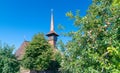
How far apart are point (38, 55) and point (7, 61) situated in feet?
17.4

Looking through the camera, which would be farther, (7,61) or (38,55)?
(38,55)

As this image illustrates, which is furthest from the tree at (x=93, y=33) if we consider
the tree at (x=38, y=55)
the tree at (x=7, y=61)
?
the tree at (x=38, y=55)

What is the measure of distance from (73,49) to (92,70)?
3.86 m

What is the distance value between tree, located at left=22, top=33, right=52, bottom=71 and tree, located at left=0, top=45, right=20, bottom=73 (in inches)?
90.9

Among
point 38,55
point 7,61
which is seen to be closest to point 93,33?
point 7,61

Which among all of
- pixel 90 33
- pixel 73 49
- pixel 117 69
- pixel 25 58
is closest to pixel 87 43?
pixel 90 33

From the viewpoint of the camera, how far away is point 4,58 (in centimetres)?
3266

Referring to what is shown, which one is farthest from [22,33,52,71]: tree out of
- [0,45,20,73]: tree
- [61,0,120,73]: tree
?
[61,0,120,73]: tree

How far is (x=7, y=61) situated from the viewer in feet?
106

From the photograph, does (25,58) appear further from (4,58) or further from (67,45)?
(67,45)

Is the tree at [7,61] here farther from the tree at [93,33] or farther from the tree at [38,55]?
the tree at [93,33]

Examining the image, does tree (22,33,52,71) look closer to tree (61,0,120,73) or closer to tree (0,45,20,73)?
tree (0,45,20,73)

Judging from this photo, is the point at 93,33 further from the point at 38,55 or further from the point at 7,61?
the point at 38,55

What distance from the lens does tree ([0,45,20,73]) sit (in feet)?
105
